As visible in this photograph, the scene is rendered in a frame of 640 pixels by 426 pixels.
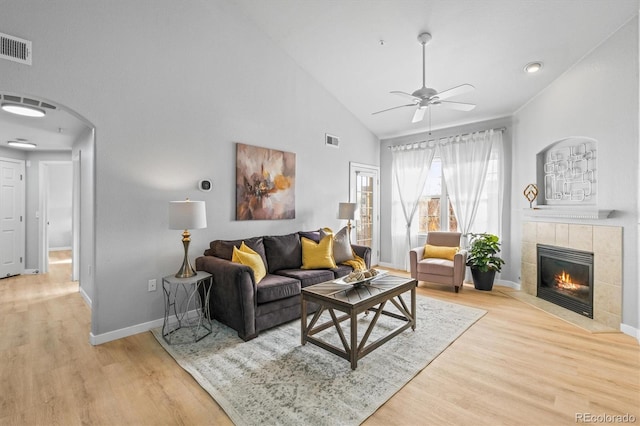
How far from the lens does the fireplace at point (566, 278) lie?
12.0 ft

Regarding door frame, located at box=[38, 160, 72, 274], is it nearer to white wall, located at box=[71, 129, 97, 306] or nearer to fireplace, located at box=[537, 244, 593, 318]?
white wall, located at box=[71, 129, 97, 306]

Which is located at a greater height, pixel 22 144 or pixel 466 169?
pixel 22 144

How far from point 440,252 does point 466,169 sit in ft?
5.18

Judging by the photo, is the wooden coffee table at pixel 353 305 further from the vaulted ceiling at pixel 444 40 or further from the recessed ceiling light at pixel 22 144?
the recessed ceiling light at pixel 22 144

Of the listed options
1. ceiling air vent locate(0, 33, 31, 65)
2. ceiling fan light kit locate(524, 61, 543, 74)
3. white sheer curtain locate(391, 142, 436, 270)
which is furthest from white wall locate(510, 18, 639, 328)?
ceiling air vent locate(0, 33, 31, 65)

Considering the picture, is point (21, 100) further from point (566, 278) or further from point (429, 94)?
point (566, 278)

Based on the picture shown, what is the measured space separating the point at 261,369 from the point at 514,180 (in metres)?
4.76

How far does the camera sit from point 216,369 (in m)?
2.45

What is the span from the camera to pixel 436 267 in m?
4.73

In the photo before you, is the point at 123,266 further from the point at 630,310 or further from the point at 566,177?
the point at 566,177

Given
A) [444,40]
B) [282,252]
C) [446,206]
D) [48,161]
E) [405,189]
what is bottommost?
[282,252]

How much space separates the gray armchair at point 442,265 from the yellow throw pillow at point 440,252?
0.19 feet

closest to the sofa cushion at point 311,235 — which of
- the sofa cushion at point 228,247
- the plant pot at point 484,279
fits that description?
the sofa cushion at point 228,247

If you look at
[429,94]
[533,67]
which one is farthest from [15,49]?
[533,67]
